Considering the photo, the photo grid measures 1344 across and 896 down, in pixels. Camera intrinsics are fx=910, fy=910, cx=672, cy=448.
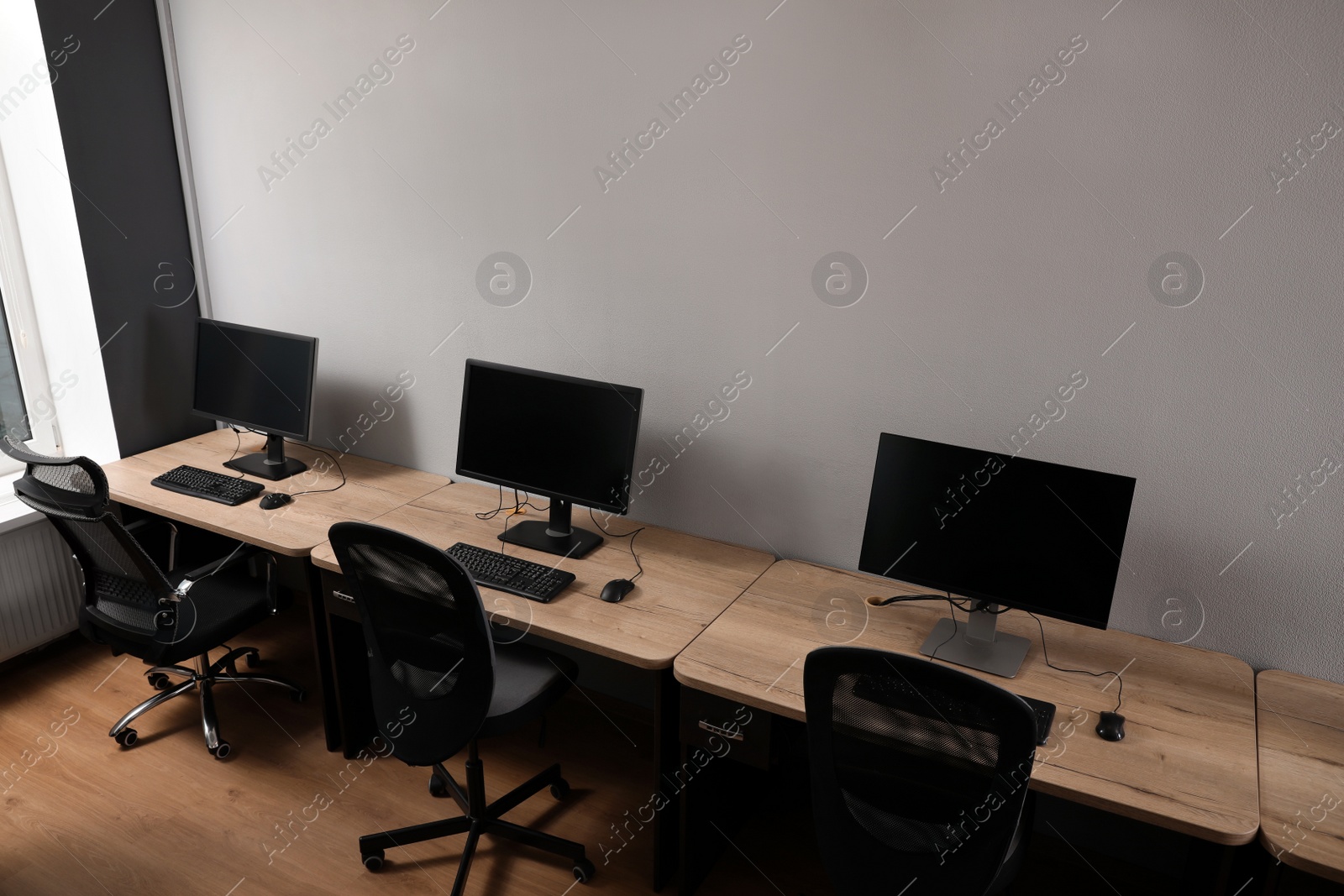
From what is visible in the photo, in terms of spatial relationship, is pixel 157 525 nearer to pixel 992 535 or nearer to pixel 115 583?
pixel 115 583

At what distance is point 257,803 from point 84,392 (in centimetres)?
189

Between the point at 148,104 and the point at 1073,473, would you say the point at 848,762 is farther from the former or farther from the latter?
the point at 148,104

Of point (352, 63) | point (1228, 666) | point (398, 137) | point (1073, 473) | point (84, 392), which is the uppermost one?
point (352, 63)

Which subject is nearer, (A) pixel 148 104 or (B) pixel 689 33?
(B) pixel 689 33

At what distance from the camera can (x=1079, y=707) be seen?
84.2 inches

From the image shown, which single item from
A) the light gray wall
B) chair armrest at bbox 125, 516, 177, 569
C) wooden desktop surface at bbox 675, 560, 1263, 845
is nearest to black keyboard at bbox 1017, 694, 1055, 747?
wooden desktop surface at bbox 675, 560, 1263, 845

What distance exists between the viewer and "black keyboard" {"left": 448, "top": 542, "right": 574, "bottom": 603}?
2.61 m

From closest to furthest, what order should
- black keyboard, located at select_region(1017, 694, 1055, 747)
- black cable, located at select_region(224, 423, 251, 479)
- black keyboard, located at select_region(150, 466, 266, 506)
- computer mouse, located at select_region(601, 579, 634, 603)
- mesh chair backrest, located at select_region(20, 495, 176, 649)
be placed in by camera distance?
black keyboard, located at select_region(1017, 694, 1055, 747) → computer mouse, located at select_region(601, 579, 634, 603) → mesh chair backrest, located at select_region(20, 495, 176, 649) → black keyboard, located at select_region(150, 466, 266, 506) → black cable, located at select_region(224, 423, 251, 479)

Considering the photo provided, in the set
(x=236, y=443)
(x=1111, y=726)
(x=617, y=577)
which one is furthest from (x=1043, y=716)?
(x=236, y=443)

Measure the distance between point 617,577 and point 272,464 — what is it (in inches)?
63.6

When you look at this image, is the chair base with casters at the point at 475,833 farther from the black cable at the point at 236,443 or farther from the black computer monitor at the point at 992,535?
the black cable at the point at 236,443

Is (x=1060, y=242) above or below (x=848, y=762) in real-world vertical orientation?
above

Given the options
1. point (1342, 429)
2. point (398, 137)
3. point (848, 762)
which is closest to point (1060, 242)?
point (1342, 429)

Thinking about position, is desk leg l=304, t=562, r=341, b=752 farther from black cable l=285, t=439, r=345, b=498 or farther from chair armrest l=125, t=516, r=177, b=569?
chair armrest l=125, t=516, r=177, b=569
